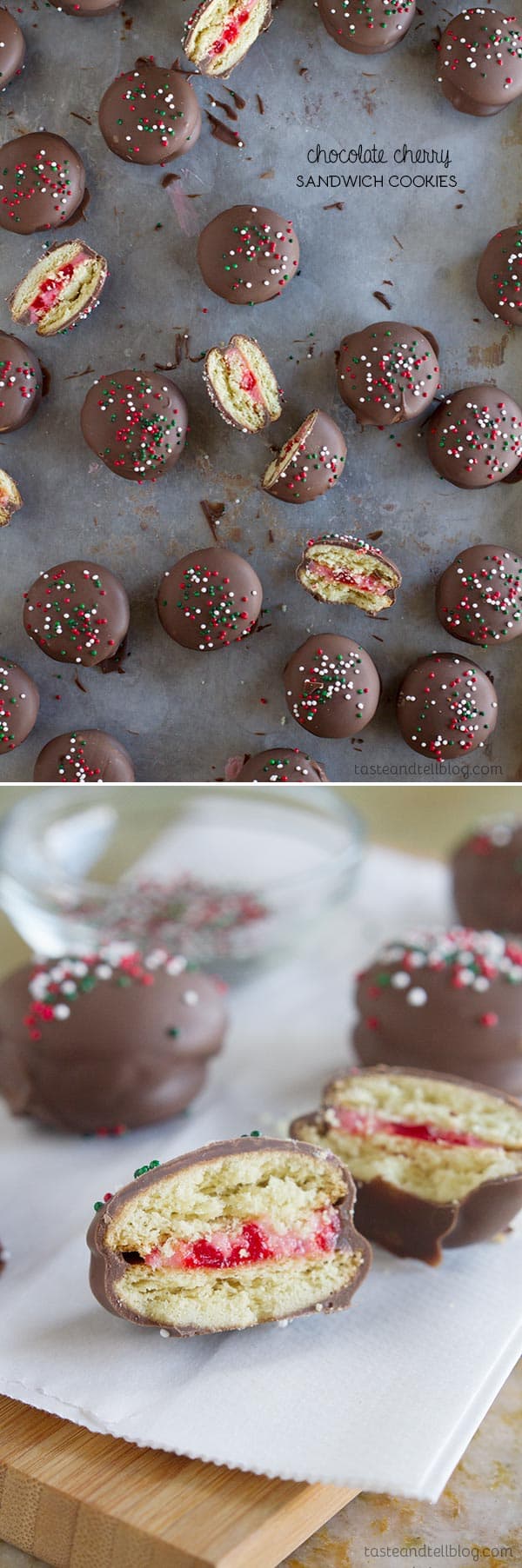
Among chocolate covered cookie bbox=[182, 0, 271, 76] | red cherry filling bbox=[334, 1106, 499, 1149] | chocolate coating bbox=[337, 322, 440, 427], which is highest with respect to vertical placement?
chocolate covered cookie bbox=[182, 0, 271, 76]

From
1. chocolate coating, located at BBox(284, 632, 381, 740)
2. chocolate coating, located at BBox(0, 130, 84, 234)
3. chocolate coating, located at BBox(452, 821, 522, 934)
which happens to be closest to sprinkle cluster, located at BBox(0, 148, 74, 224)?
chocolate coating, located at BBox(0, 130, 84, 234)

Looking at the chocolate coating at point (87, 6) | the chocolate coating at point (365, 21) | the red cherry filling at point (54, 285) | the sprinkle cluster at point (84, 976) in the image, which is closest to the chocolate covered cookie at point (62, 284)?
the red cherry filling at point (54, 285)

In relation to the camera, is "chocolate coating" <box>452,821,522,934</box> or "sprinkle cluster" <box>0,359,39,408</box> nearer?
"sprinkle cluster" <box>0,359,39,408</box>

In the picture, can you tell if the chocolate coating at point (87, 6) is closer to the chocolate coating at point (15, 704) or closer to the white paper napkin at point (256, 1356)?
the chocolate coating at point (15, 704)

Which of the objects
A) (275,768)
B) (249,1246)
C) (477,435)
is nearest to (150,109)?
(477,435)

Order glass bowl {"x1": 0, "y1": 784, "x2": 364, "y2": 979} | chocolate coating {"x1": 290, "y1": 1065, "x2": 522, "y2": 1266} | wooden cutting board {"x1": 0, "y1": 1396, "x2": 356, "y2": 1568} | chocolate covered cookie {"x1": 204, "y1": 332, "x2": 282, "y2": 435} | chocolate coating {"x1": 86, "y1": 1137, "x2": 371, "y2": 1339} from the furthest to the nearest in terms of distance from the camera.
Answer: glass bowl {"x1": 0, "y1": 784, "x2": 364, "y2": 979}, chocolate covered cookie {"x1": 204, "y1": 332, "x2": 282, "y2": 435}, chocolate coating {"x1": 290, "y1": 1065, "x2": 522, "y2": 1266}, chocolate coating {"x1": 86, "y1": 1137, "x2": 371, "y2": 1339}, wooden cutting board {"x1": 0, "y1": 1396, "x2": 356, "y2": 1568}

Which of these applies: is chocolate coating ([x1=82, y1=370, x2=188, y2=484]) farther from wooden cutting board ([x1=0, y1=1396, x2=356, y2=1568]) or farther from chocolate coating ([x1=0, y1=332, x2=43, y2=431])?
wooden cutting board ([x1=0, y1=1396, x2=356, y2=1568])

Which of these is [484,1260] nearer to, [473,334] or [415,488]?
[415,488]

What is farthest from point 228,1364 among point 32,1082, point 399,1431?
point 32,1082
